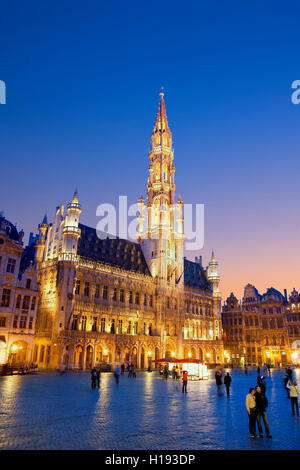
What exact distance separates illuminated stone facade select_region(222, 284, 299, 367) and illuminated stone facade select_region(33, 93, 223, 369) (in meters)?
7.25

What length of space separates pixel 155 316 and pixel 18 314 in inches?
1254

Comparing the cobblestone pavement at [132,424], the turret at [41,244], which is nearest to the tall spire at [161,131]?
the turret at [41,244]

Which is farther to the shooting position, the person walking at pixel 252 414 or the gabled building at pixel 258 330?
the gabled building at pixel 258 330

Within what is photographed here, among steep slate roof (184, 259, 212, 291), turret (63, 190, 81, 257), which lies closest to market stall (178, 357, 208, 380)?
turret (63, 190, 81, 257)

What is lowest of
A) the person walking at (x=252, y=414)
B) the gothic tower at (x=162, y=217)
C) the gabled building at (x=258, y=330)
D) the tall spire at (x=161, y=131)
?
the person walking at (x=252, y=414)

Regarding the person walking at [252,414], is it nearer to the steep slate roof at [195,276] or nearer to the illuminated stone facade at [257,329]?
the steep slate roof at [195,276]

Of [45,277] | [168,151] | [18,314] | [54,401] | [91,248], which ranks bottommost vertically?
[54,401]

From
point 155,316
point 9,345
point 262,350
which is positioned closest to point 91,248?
point 155,316

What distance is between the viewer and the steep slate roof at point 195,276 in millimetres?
90113

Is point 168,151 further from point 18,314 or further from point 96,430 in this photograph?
point 96,430

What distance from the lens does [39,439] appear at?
35.3 ft

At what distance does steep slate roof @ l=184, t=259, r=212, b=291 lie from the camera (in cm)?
9011

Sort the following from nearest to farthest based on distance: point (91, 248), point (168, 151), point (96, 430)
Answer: point (96, 430) < point (91, 248) < point (168, 151)

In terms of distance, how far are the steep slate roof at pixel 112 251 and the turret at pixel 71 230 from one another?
4400mm
